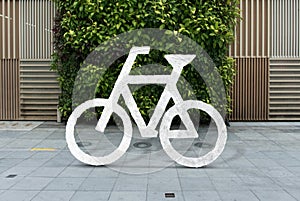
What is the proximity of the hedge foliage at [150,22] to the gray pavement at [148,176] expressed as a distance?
9.12ft

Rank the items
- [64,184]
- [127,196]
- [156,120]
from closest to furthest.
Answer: [127,196]
[64,184]
[156,120]

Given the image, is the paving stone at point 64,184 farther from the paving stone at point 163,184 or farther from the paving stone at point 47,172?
the paving stone at point 163,184

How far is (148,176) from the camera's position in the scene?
571cm

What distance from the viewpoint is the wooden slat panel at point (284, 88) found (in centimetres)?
1109

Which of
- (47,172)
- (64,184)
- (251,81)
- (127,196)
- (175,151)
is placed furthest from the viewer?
(251,81)

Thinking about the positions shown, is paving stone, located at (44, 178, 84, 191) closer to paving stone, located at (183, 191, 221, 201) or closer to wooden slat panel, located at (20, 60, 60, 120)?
paving stone, located at (183, 191, 221, 201)

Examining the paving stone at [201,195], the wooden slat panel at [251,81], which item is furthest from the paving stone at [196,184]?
the wooden slat panel at [251,81]

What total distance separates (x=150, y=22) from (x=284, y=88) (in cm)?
483

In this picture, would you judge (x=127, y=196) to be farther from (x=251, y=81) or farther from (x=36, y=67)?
(x=36, y=67)

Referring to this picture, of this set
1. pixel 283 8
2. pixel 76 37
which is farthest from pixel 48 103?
pixel 283 8

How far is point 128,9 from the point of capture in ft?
31.0

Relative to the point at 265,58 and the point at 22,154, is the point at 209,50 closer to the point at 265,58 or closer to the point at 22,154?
the point at 265,58

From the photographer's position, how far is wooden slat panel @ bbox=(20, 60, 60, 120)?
1125cm

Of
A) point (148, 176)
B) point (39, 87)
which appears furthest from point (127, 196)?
point (39, 87)
